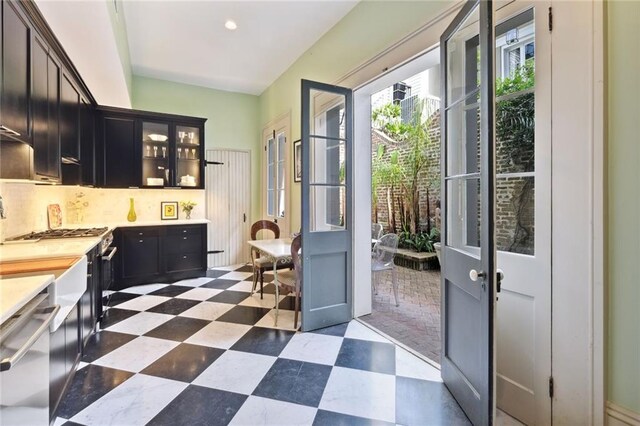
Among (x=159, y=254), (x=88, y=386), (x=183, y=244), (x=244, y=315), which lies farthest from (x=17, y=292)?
(x=183, y=244)

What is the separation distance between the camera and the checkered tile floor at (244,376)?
70.4 inches

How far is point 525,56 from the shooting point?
1705 mm

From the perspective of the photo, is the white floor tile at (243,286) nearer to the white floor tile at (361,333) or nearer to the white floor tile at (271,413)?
Answer: the white floor tile at (361,333)

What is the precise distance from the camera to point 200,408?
1847mm

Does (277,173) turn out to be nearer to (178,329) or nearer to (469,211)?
(178,329)

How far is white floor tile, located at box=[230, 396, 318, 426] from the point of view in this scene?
172cm

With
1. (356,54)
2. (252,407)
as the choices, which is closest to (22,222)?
(252,407)

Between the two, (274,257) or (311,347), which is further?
(274,257)

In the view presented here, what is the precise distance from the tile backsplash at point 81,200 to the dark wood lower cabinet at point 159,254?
0.50 metres

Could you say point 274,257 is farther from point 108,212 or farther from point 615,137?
point 108,212

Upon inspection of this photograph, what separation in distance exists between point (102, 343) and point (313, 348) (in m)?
1.91

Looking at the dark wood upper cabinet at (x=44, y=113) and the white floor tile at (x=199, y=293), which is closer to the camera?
the dark wood upper cabinet at (x=44, y=113)

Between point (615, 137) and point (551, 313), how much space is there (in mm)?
896

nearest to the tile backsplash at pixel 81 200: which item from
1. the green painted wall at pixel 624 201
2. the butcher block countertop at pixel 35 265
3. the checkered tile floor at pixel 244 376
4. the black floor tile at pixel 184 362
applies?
the butcher block countertop at pixel 35 265
